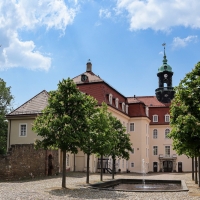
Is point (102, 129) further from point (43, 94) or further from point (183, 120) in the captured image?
point (43, 94)

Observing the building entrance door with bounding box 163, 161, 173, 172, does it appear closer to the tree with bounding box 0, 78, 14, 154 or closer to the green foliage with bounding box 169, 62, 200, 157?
the tree with bounding box 0, 78, 14, 154

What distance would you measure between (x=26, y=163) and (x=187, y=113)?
496 inches

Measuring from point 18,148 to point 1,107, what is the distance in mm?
24845

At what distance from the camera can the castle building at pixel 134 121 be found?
33500 mm

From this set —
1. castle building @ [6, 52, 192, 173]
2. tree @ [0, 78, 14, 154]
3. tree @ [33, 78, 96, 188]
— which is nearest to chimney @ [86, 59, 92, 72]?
castle building @ [6, 52, 192, 173]

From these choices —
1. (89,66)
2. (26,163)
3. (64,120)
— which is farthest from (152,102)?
(64,120)

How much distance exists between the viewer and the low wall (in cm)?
2261

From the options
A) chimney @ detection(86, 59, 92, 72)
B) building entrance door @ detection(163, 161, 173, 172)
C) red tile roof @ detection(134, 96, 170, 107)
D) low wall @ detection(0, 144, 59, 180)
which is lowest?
building entrance door @ detection(163, 161, 173, 172)

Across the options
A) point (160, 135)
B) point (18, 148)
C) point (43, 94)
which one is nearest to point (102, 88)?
point (43, 94)

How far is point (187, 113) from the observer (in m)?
17.4

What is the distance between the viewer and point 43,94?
112 ft

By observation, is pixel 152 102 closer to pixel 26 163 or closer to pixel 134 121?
pixel 134 121

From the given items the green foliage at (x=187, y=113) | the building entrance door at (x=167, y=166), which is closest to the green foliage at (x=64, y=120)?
the green foliage at (x=187, y=113)

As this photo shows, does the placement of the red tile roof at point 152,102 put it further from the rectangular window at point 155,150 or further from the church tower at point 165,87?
the rectangular window at point 155,150
